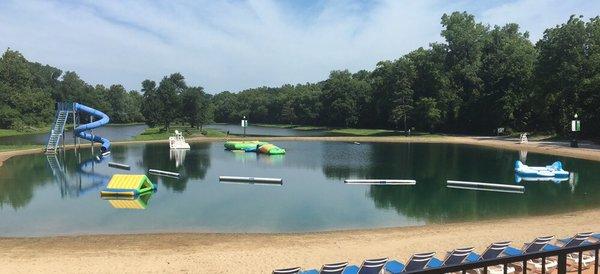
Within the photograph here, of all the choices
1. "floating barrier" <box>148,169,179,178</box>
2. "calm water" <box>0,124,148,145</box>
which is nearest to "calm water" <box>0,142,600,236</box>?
"floating barrier" <box>148,169,179,178</box>

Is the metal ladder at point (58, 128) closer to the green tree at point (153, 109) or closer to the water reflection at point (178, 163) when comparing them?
the water reflection at point (178, 163)

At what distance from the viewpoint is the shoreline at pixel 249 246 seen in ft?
38.6

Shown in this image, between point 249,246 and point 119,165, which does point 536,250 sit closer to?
point 249,246

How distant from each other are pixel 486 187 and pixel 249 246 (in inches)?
607

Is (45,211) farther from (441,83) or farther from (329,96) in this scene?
(329,96)

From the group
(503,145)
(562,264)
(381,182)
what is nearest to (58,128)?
(381,182)

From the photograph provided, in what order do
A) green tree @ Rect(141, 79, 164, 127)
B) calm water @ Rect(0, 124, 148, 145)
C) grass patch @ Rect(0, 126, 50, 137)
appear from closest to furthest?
calm water @ Rect(0, 124, 148, 145)
green tree @ Rect(141, 79, 164, 127)
grass patch @ Rect(0, 126, 50, 137)

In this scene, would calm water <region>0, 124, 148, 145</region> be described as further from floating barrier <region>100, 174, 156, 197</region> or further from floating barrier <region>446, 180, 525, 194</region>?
floating barrier <region>446, 180, 525, 194</region>

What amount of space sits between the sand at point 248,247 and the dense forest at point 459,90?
37712mm

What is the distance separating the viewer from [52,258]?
12383 millimetres

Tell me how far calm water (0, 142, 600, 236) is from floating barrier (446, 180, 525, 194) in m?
0.58

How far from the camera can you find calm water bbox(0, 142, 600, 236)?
680 inches

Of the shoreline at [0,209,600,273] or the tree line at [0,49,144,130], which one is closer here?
the shoreline at [0,209,600,273]

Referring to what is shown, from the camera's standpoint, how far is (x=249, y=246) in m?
13.6
